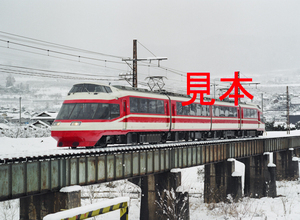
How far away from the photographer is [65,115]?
717 inches

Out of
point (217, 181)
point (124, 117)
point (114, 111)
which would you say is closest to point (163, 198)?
point (124, 117)

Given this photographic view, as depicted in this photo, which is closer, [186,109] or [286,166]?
[186,109]

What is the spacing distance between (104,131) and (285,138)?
3267cm

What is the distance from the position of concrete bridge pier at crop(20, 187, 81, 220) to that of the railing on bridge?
47 cm

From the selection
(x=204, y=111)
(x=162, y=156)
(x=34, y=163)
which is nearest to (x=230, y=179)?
(x=204, y=111)

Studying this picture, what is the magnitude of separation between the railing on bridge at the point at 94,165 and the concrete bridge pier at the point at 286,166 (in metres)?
22.3

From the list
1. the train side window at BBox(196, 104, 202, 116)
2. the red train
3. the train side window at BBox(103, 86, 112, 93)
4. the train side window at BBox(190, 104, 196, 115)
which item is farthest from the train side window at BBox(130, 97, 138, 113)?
the train side window at BBox(196, 104, 202, 116)

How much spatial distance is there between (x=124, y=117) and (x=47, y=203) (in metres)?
6.58

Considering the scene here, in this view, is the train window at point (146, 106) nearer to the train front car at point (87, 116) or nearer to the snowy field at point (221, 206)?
the train front car at point (87, 116)

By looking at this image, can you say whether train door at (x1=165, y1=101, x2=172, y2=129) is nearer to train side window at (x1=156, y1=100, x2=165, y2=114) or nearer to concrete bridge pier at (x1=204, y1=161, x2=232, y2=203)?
train side window at (x1=156, y1=100, x2=165, y2=114)

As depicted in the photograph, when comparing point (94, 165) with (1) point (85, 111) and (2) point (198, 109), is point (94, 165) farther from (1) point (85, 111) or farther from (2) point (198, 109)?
(2) point (198, 109)

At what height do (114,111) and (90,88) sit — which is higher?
(90,88)

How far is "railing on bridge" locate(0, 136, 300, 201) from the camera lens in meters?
13.2

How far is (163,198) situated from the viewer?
22562mm
